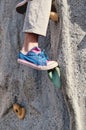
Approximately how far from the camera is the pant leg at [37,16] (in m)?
1.59

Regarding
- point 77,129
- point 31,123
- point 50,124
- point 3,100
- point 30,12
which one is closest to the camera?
point 30,12

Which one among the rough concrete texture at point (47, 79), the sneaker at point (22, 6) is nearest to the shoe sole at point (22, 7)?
the sneaker at point (22, 6)

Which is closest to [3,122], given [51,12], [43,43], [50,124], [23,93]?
[23,93]

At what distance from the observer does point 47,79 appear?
1.88m

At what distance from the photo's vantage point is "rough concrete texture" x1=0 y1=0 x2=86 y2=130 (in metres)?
1.70

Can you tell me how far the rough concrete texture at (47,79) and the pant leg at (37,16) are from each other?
4.0 inches

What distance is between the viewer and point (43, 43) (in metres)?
1.93

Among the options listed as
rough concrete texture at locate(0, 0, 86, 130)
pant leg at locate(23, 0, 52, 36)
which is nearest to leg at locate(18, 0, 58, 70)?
pant leg at locate(23, 0, 52, 36)

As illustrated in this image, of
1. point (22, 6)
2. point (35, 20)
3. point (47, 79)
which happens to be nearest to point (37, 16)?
point (35, 20)

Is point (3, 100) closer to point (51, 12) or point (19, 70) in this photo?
point (19, 70)

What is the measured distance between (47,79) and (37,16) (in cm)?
39

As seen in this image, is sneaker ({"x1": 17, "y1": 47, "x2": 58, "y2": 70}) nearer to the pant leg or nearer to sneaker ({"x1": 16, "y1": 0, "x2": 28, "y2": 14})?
the pant leg

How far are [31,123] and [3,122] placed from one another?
271mm

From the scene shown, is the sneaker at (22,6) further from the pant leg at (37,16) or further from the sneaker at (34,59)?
the sneaker at (34,59)
